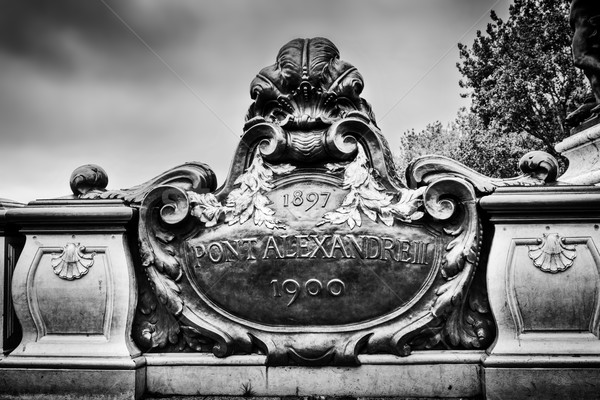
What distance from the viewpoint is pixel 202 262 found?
3.71 m

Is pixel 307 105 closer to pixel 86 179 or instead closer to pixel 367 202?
pixel 367 202

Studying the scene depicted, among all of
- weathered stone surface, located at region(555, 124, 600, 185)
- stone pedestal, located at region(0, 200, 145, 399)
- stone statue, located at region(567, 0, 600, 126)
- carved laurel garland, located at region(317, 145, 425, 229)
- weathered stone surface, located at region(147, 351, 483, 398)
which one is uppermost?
stone statue, located at region(567, 0, 600, 126)

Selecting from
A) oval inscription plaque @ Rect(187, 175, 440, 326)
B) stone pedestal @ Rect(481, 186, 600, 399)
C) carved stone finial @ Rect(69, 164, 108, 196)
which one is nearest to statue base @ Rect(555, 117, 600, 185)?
stone pedestal @ Rect(481, 186, 600, 399)

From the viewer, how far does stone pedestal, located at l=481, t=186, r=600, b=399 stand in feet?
10.5

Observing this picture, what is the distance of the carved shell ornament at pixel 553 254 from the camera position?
3.32m

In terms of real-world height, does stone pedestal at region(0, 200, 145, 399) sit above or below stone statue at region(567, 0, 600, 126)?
below


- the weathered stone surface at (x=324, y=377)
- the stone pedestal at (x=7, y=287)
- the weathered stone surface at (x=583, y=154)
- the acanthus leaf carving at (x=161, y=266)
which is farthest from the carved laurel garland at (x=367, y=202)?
the stone pedestal at (x=7, y=287)

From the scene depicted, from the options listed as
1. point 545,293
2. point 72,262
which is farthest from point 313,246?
point 72,262

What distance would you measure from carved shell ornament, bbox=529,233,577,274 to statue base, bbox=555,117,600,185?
1.15 metres

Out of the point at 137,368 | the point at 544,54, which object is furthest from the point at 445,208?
the point at 544,54

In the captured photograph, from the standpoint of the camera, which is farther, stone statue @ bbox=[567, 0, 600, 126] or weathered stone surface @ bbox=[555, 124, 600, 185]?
stone statue @ bbox=[567, 0, 600, 126]

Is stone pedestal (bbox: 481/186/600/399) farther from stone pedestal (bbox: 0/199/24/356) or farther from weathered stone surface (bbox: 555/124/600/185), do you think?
stone pedestal (bbox: 0/199/24/356)

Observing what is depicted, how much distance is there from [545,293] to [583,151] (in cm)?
208

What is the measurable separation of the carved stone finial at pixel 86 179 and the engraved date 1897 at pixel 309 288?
1.59 metres
